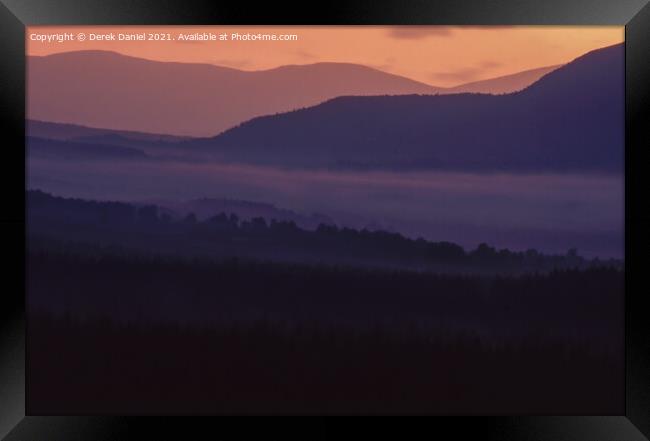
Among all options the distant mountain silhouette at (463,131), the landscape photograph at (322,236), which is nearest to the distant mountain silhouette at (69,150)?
the landscape photograph at (322,236)

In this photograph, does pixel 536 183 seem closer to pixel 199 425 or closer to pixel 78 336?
pixel 199 425

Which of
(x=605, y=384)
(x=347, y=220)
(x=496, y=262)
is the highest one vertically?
(x=347, y=220)

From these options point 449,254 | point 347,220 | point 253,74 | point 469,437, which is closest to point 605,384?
point 469,437

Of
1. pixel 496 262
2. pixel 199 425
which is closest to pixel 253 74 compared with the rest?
pixel 496 262

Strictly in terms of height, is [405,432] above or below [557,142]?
below

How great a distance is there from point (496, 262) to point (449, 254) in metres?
0.29

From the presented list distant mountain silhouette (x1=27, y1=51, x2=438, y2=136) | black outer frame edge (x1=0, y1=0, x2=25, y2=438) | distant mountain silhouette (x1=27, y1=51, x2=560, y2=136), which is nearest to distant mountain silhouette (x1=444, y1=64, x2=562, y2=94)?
distant mountain silhouette (x1=27, y1=51, x2=560, y2=136)

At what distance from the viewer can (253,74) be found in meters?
3.69

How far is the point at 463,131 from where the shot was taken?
3.69 m

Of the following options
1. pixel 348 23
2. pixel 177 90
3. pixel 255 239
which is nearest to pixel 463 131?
pixel 348 23

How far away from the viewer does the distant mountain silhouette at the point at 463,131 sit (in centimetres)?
367

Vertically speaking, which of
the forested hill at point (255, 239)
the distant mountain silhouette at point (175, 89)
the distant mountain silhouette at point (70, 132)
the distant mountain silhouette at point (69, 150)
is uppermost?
the distant mountain silhouette at point (175, 89)

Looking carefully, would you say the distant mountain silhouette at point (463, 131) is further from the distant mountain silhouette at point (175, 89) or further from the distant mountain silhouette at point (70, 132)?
the distant mountain silhouette at point (70, 132)

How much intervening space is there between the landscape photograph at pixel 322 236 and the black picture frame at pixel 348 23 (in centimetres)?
7
